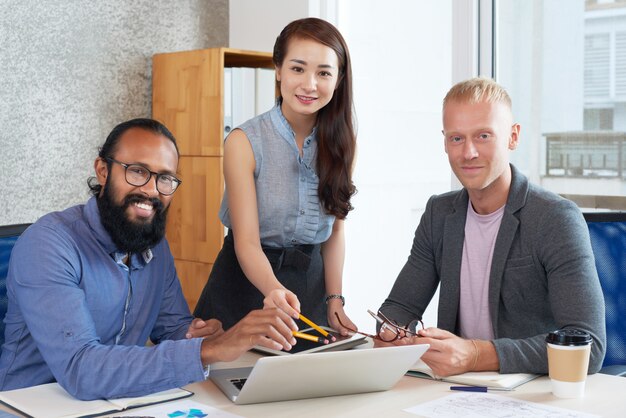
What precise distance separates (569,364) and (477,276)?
48 centimetres

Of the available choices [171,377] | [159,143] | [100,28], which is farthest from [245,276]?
[100,28]

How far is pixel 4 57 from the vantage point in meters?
3.61

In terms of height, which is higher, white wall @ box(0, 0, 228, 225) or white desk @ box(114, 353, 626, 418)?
white wall @ box(0, 0, 228, 225)

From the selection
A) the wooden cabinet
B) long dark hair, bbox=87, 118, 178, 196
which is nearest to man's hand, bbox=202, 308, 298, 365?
long dark hair, bbox=87, 118, 178, 196

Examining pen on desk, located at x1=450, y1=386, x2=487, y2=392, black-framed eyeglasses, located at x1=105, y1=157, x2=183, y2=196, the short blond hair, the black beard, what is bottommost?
pen on desk, located at x1=450, y1=386, x2=487, y2=392

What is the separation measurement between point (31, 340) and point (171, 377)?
0.41m

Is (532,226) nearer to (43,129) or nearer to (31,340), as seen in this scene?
(31,340)

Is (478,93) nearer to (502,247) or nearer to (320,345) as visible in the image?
(502,247)

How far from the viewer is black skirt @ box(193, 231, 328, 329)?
2418 millimetres

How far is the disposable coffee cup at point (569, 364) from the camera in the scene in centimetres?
159

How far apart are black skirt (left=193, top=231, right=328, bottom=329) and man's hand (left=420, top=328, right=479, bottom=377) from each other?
2.30 ft

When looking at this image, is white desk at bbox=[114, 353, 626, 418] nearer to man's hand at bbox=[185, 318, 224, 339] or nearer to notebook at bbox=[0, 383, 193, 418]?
notebook at bbox=[0, 383, 193, 418]

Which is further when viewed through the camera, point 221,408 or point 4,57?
point 4,57

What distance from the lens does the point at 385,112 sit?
462 cm
